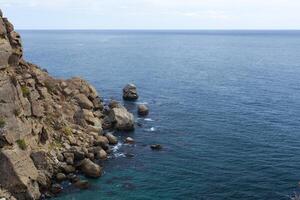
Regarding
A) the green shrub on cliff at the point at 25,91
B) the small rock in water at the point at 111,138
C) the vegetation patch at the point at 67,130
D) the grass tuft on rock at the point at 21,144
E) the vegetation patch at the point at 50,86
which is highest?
the green shrub on cliff at the point at 25,91

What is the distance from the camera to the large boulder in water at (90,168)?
2899 inches

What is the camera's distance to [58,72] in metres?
184

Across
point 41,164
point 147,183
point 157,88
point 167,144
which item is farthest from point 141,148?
point 157,88

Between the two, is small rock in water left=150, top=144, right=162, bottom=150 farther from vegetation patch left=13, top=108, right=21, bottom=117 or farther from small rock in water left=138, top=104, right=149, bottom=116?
vegetation patch left=13, top=108, right=21, bottom=117

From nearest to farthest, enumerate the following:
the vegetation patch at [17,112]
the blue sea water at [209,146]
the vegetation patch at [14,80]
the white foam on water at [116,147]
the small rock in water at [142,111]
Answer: the blue sea water at [209,146] < the vegetation patch at [17,112] < the vegetation patch at [14,80] < the white foam on water at [116,147] < the small rock in water at [142,111]

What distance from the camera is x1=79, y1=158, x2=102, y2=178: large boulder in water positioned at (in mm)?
73625

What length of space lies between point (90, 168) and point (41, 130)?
1261cm

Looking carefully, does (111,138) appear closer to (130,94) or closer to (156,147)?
(156,147)

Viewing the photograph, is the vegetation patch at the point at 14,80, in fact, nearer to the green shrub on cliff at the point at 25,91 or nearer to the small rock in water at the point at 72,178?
the green shrub on cliff at the point at 25,91

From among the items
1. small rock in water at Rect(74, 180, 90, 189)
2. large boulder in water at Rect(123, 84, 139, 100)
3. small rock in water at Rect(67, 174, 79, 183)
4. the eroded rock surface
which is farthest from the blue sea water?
the eroded rock surface

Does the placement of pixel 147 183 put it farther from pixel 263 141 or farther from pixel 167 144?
pixel 263 141

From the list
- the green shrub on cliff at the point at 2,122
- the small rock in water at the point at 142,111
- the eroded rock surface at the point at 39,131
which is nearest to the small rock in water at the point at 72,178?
the eroded rock surface at the point at 39,131

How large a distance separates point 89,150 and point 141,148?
11.9 m

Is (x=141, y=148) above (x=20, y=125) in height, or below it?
below
